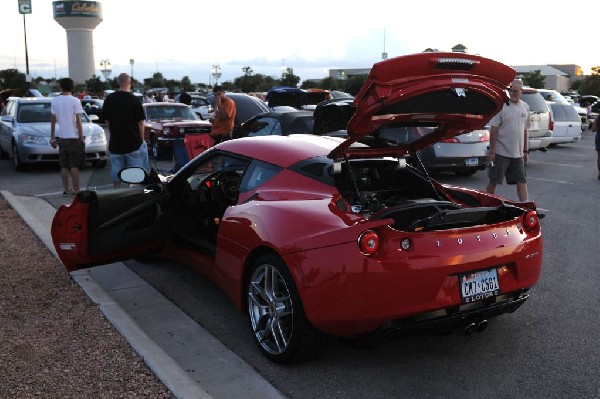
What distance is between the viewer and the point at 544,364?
4156 millimetres

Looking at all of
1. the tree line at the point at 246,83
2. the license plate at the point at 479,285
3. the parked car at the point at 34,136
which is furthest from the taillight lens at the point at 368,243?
the tree line at the point at 246,83

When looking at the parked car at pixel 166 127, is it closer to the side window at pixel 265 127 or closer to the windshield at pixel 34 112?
the windshield at pixel 34 112

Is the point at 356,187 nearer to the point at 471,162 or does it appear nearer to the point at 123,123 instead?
the point at 123,123

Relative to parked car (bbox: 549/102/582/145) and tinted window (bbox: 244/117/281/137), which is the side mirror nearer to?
tinted window (bbox: 244/117/281/137)

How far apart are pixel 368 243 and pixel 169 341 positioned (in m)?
1.82

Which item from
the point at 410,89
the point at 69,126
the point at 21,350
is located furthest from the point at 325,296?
the point at 69,126

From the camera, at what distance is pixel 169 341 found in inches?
179

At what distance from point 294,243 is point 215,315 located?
1.53 metres

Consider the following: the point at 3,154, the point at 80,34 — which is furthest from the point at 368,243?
the point at 80,34

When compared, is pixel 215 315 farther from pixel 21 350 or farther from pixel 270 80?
pixel 270 80

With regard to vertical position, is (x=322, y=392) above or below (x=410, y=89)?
below

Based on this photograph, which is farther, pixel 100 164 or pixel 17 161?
pixel 100 164

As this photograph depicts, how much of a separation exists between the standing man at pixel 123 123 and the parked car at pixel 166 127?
226 inches

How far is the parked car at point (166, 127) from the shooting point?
1516cm
